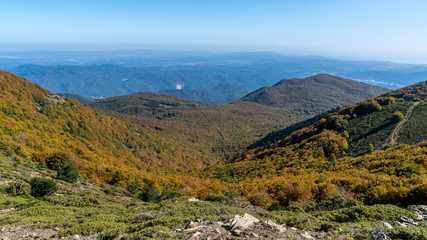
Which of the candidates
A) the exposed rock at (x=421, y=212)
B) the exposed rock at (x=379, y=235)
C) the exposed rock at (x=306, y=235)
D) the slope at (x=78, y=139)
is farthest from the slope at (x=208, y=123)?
the exposed rock at (x=379, y=235)

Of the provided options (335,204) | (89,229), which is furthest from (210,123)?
(89,229)

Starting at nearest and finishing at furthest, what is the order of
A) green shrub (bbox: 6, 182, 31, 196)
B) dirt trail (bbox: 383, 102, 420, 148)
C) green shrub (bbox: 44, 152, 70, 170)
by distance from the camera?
green shrub (bbox: 6, 182, 31, 196), green shrub (bbox: 44, 152, 70, 170), dirt trail (bbox: 383, 102, 420, 148)

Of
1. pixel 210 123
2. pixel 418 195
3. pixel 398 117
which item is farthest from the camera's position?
pixel 210 123

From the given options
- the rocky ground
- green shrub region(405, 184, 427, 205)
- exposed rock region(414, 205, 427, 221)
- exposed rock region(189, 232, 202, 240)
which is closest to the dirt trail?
green shrub region(405, 184, 427, 205)

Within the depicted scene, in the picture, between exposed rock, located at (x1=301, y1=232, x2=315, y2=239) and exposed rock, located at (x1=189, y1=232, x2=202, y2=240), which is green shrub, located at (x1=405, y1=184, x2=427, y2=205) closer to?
exposed rock, located at (x1=301, y1=232, x2=315, y2=239)

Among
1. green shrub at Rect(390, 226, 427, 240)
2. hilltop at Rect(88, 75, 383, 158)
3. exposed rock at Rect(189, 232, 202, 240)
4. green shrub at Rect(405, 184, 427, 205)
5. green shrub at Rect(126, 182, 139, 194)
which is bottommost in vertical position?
hilltop at Rect(88, 75, 383, 158)

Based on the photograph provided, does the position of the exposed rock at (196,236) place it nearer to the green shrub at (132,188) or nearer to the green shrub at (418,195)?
the green shrub at (418,195)

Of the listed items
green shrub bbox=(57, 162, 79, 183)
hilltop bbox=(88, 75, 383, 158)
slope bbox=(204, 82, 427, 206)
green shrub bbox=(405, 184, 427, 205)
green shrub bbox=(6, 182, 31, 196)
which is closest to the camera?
green shrub bbox=(405, 184, 427, 205)

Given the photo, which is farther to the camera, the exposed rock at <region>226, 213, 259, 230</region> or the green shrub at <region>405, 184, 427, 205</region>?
the green shrub at <region>405, 184, 427, 205</region>

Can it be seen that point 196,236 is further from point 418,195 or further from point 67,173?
point 67,173
